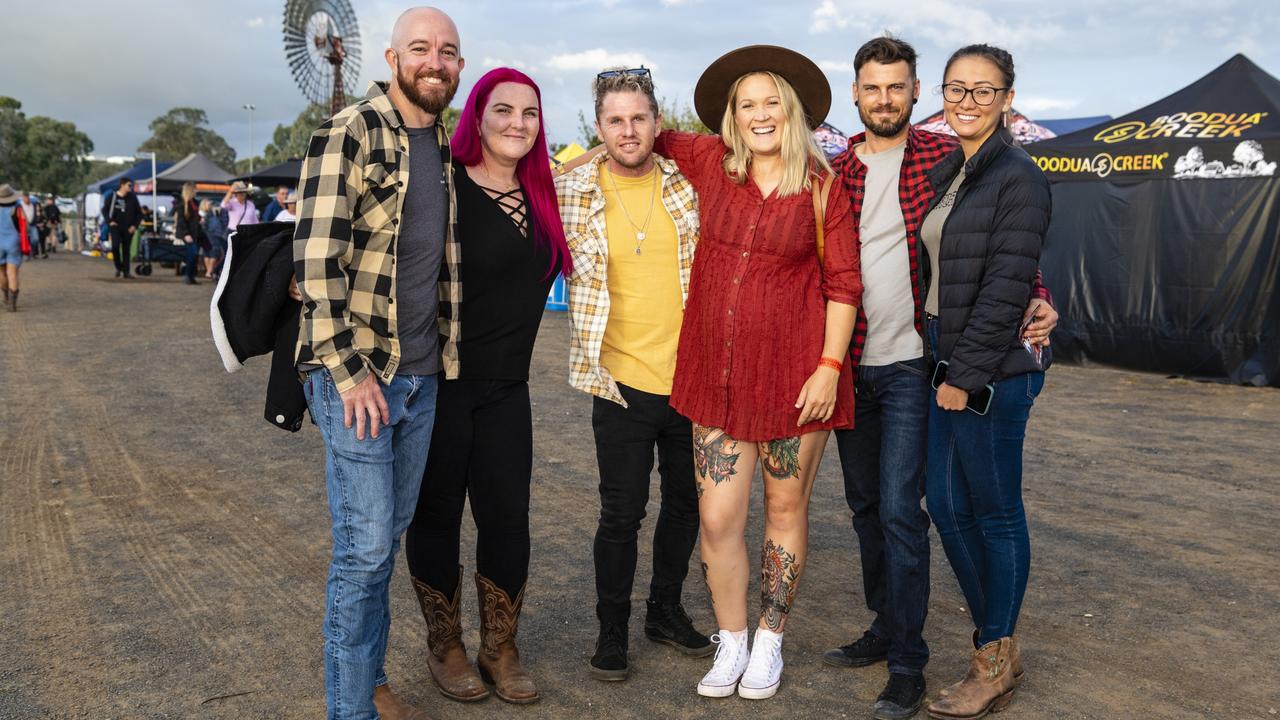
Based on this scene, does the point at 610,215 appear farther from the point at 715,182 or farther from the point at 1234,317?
the point at 1234,317

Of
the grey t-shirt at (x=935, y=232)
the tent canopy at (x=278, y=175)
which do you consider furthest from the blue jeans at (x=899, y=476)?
the tent canopy at (x=278, y=175)

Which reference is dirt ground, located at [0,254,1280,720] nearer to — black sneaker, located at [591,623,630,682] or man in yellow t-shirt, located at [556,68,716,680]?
black sneaker, located at [591,623,630,682]

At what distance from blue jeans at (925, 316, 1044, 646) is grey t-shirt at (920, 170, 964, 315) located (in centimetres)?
13

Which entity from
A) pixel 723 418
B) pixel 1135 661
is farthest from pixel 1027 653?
pixel 723 418

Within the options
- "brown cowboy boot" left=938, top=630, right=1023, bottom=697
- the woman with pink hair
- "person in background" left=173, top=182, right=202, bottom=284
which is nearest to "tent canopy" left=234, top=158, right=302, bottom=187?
"person in background" left=173, top=182, right=202, bottom=284

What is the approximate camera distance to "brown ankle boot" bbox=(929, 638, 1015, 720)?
10.6ft

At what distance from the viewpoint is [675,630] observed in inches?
149

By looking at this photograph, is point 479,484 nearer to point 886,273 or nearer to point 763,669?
point 763,669

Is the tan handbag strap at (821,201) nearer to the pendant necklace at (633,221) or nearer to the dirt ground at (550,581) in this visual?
the pendant necklace at (633,221)

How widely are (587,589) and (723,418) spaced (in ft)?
4.69

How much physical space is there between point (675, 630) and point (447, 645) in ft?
2.89

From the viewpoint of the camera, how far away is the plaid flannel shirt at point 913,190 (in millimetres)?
3240

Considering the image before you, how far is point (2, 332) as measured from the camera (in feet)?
38.7

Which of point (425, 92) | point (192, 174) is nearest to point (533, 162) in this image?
point (425, 92)
